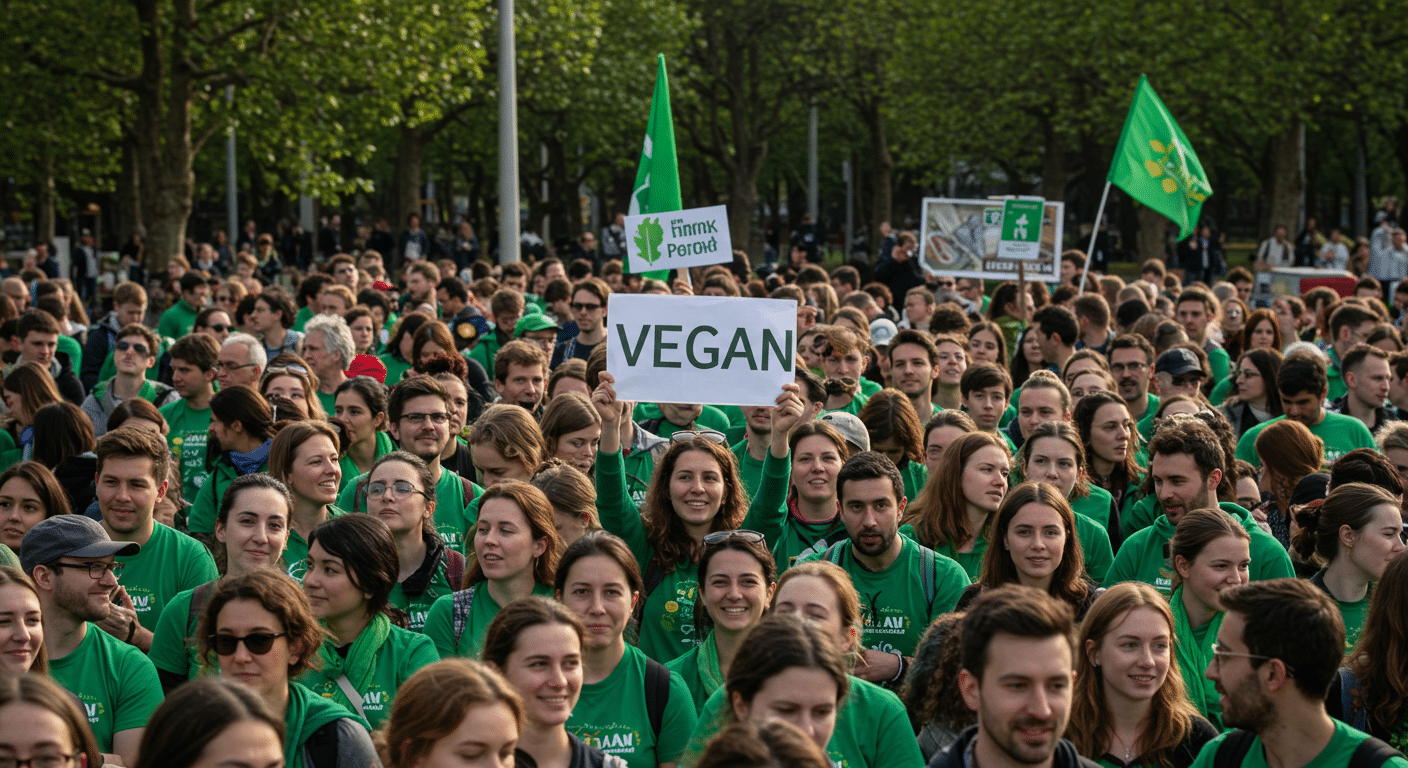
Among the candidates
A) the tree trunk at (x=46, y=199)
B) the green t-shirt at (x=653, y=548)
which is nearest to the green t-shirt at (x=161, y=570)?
the green t-shirt at (x=653, y=548)

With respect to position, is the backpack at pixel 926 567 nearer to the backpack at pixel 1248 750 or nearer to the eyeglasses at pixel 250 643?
the backpack at pixel 1248 750

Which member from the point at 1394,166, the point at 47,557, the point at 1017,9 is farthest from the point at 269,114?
the point at 1394,166

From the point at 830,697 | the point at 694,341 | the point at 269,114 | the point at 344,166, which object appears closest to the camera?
the point at 830,697

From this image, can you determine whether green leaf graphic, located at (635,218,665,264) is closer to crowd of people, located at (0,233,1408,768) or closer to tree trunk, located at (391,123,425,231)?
crowd of people, located at (0,233,1408,768)

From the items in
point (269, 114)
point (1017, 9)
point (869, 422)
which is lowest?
point (869, 422)

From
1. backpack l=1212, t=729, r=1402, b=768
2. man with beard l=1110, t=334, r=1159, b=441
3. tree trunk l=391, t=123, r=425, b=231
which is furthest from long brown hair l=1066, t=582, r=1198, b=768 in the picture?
tree trunk l=391, t=123, r=425, b=231

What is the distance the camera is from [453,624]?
227 inches

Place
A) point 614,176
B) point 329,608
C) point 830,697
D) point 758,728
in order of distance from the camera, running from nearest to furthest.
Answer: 1. point 758,728
2. point 830,697
3. point 329,608
4. point 614,176

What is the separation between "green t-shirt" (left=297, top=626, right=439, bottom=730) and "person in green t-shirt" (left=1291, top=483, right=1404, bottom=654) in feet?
11.0

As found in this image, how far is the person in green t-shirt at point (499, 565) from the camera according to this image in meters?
5.75

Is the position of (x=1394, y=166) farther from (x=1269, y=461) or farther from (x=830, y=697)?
(x=830, y=697)

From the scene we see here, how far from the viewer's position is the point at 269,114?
23.7m

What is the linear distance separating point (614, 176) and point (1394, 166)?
83.5 ft

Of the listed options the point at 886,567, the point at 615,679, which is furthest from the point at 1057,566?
the point at 615,679
